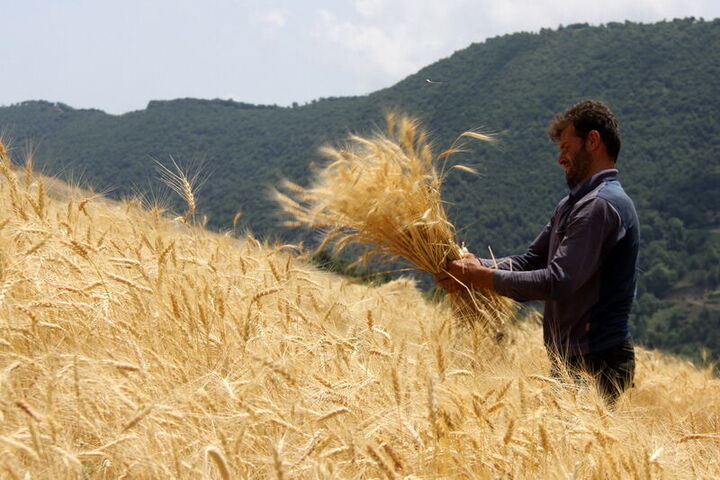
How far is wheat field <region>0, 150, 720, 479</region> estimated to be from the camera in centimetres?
152

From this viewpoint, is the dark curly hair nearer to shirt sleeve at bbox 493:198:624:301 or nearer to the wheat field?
shirt sleeve at bbox 493:198:624:301

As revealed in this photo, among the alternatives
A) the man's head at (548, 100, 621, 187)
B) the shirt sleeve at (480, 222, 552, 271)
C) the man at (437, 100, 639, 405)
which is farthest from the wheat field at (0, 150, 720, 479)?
the man's head at (548, 100, 621, 187)

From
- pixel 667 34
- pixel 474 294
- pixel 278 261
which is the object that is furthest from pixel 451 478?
pixel 667 34

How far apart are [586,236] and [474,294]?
2.39ft

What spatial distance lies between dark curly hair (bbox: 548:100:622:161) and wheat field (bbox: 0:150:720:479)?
104 centimetres

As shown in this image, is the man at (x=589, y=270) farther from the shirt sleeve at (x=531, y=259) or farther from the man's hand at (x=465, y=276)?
the shirt sleeve at (x=531, y=259)

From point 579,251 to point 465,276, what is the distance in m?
0.60

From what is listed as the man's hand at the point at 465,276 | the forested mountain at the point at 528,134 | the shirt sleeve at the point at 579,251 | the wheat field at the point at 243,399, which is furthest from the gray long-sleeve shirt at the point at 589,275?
the forested mountain at the point at 528,134

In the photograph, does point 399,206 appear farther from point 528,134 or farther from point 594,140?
point 528,134

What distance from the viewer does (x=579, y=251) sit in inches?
99.0

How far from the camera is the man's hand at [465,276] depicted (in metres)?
2.84

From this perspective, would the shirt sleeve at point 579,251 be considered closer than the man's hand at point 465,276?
Yes

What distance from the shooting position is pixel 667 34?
193 ft

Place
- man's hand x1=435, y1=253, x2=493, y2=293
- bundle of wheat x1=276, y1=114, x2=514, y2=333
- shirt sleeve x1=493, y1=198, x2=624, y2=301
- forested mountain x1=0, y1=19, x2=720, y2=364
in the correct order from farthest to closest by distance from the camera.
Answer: forested mountain x1=0, y1=19, x2=720, y2=364, bundle of wheat x1=276, y1=114, x2=514, y2=333, man's hand x1=435, y1=253, x2=493, y2=293, shirt sleeve x1=493, y1=198, x2=624, y2=301
